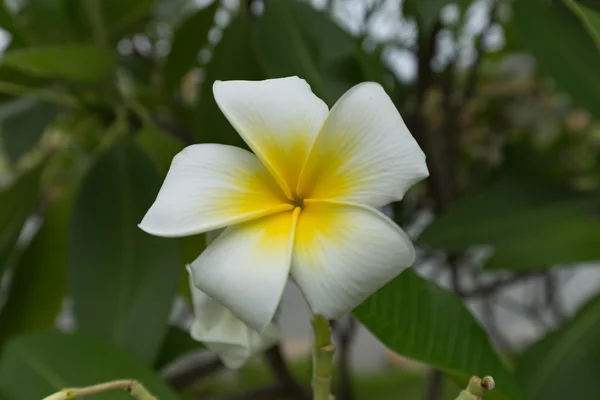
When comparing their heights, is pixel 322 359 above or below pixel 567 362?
above

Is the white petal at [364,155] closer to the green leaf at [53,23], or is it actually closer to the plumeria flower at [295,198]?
the plumeria flower at [295,198]

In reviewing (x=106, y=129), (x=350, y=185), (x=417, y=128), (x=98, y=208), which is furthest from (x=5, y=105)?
(x=350, y=185)

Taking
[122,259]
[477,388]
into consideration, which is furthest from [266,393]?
[477,388]

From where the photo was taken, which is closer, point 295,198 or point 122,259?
point 295,198

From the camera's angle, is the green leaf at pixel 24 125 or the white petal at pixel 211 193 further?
the green leaf at pixel 24 125

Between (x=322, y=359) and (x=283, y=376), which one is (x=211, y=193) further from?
(x=283, y=376)

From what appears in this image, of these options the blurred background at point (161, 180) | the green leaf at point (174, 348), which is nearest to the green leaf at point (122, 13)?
the blurred background at point (161, 180)
